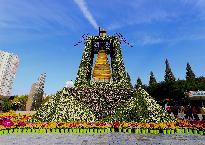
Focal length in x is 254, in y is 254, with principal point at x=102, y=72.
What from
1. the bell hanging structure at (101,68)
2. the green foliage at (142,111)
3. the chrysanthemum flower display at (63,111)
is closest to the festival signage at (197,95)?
the bell hanging structure at (101,68)

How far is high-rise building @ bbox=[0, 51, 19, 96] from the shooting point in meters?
122

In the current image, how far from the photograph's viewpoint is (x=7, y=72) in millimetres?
126062

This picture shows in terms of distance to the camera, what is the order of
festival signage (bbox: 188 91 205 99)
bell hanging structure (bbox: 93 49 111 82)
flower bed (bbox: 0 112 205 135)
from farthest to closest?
festival signage (bbox: 188 91 205 99), bell hanging structure (bbox: 93 49 111 82), flower bed (bbox: 0 112 205 135)

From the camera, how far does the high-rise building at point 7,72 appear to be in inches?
4817

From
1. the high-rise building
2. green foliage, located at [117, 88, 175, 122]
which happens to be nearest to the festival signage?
green foliage, located at [117, 88, 175, 122]

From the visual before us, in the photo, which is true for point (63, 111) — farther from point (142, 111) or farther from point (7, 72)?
point (7, 72)

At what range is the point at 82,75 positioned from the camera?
999 inches

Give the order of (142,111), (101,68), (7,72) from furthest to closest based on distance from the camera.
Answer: (7,72) → (101,68) → (142,111)

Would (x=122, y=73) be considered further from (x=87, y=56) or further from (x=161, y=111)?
(x=161, y=111)

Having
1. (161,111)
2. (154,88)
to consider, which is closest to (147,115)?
(161,111)

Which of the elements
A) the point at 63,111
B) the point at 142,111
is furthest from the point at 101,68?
the point at 142,111

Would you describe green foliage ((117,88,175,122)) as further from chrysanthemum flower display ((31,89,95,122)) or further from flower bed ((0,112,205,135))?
flower bed ((0,112,205,135))

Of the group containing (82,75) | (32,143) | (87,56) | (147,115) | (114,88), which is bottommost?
(32,143)

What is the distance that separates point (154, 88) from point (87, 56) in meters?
55.4
